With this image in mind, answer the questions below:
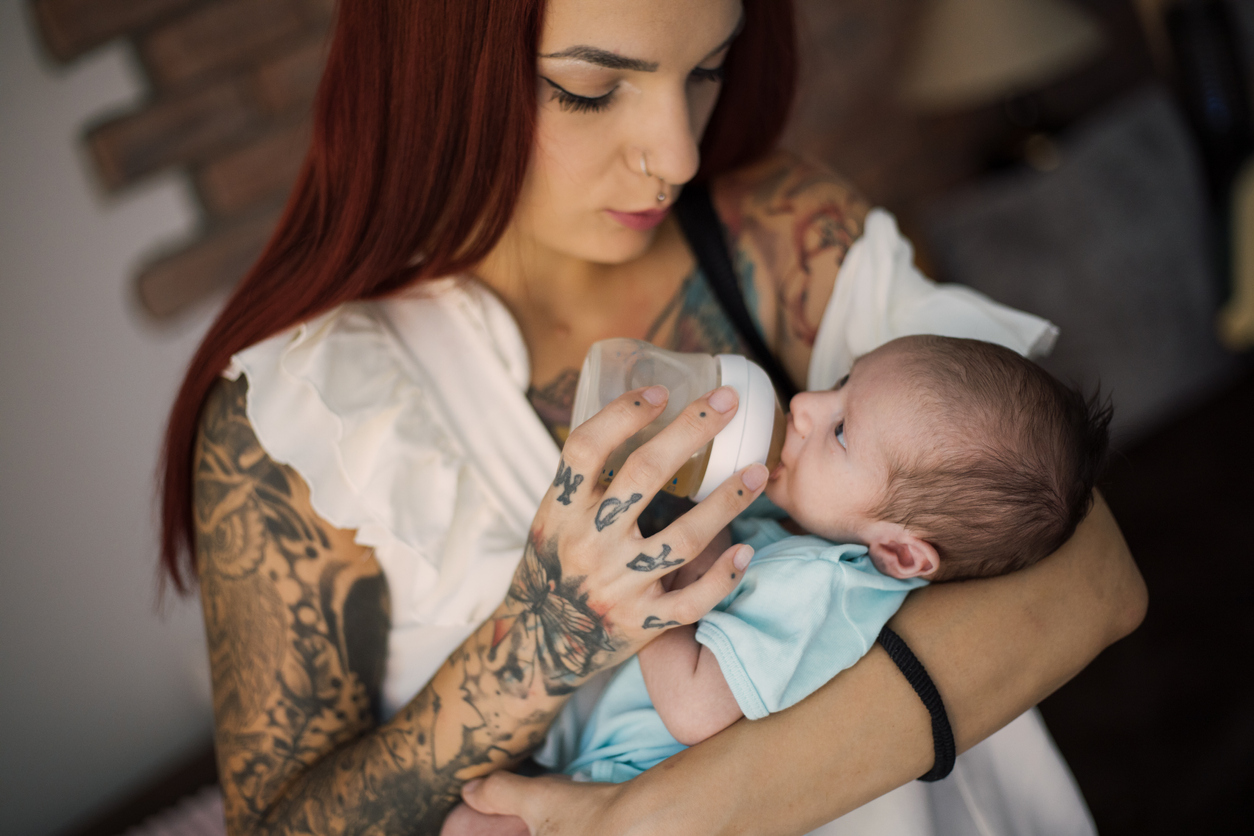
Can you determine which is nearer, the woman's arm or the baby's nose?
the woman's arm

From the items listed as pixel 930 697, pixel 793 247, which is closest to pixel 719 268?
pixel 793 247

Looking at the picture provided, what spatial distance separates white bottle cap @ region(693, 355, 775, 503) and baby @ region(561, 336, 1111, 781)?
138 millimetres

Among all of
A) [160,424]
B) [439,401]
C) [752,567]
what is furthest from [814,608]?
[160,424]

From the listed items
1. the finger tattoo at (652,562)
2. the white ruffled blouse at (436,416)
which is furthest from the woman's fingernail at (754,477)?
the white ruffled blouse at (436,416)

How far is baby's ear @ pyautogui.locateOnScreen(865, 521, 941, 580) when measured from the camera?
997mm

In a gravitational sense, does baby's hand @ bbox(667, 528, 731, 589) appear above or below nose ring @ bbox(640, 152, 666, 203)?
below

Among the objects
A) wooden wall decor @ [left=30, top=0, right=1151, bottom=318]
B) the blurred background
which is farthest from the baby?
wooden wall decor @ [left=30, top=0, right=1151, bottom=318]

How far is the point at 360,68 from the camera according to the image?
936 mm

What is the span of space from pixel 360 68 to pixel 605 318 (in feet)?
1.65

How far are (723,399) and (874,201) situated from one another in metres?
2.51

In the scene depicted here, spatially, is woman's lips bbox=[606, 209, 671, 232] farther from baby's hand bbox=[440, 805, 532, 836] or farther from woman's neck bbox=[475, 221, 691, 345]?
baby's hand bbox=[440, 805, 532, 836]

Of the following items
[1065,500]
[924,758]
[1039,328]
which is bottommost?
[924,758]

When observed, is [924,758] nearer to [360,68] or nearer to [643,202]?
[643,202]

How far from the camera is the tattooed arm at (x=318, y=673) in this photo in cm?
96
